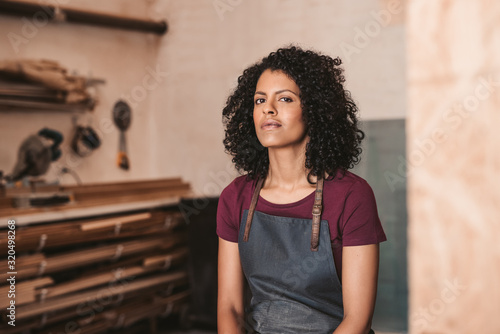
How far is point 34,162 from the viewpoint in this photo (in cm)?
322

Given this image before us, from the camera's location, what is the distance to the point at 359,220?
164cm

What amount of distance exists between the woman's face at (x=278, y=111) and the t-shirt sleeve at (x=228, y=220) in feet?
0.90

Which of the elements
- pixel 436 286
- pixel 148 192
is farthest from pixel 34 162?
pixel 436 286

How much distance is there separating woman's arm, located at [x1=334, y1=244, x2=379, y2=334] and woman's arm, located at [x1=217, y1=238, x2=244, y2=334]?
391mm

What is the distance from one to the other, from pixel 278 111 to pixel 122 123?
111 inches

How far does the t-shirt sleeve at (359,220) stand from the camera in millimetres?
1622

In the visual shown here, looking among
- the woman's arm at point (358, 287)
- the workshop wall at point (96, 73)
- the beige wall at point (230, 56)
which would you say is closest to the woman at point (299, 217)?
the woman's arm at point (358, 287)

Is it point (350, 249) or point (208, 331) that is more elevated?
point (350, 249)

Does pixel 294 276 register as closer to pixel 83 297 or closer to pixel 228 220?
pixel 228 220

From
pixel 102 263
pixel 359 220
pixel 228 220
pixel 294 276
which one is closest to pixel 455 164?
pixel 359 220

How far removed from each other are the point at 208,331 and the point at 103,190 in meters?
1.33

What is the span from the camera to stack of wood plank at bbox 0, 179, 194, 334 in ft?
9.91

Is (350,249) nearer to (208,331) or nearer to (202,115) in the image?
(208,331)

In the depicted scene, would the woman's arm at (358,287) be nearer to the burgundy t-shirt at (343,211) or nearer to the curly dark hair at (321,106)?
the burgundy t-shirt at (343,211)
